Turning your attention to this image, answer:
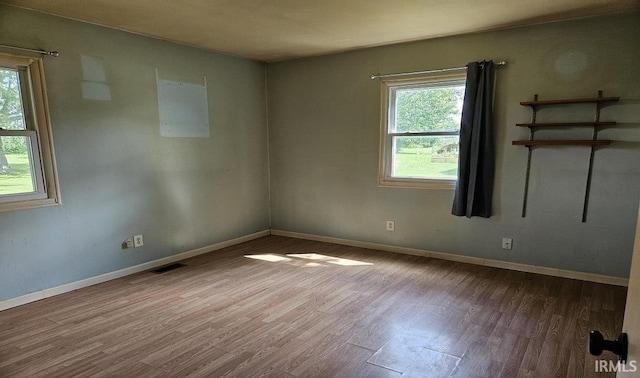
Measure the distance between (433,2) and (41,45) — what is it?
307cm

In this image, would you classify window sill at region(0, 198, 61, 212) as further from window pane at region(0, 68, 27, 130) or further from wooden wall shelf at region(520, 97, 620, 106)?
wooden wall shelf at region(520, 97, 620, 106)

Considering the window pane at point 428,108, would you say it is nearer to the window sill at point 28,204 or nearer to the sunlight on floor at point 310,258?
the sunlight on floor at point 310,258

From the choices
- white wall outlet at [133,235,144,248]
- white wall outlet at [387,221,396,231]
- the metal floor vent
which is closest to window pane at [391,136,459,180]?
white wall outlet at [387,221,396,231]

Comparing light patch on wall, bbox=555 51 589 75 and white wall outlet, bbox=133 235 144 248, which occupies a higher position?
light patch on wall, bbox=555 51 589 75

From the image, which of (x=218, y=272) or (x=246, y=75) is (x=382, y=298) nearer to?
(x=218, y=272)

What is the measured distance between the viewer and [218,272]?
11.8ft

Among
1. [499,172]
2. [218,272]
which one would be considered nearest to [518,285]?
[499,172]

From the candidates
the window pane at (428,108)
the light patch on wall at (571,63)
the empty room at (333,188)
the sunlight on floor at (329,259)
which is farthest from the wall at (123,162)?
the light patch on wall at (571,63)

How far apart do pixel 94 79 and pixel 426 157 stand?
10.9ft

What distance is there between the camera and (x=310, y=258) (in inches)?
158

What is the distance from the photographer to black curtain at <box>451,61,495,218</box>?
11.2ft

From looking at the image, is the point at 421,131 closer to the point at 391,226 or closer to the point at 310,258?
the point at 391,226

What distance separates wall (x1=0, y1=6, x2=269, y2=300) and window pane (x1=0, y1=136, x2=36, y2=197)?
0.64 ft

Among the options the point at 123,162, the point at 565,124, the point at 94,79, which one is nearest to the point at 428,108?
the point at 565,124
